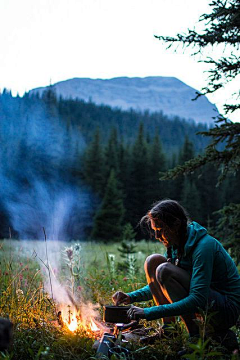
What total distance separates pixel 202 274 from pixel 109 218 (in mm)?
26168

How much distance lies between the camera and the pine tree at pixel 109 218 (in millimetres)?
27625

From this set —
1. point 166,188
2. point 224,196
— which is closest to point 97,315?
point 166,188

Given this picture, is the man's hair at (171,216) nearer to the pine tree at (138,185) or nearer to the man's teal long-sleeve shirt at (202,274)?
the man's teal long-sleeve shirt at (202,274)

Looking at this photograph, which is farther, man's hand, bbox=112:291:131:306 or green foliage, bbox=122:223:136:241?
green foliage, bbox=122:223:136:241

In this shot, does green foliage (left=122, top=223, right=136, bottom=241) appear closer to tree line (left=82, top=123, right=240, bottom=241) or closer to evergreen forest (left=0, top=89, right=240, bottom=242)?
evergreen forest (left=0, top=89, right=240, bottom=242)

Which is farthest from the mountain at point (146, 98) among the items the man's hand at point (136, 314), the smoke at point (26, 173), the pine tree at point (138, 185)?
the man's hand at point (136, 314)

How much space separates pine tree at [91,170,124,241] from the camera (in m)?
27.6

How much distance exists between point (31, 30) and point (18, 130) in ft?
10.8

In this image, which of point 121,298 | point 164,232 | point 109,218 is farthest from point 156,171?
point 164,232

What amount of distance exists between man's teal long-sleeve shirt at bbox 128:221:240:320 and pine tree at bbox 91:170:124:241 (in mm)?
23529

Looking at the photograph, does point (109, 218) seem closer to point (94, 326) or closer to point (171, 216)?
point (94, 326)

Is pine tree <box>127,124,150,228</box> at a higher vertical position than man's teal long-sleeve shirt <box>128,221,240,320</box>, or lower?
lower

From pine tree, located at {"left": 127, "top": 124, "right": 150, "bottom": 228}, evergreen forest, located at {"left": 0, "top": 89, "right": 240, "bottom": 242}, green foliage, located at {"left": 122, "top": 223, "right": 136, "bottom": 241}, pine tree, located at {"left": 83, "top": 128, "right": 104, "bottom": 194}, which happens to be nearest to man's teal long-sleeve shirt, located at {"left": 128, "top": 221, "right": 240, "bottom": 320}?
evergreen forest, located at {"left": 0, "top": 89, "right": 240, "bottom": 242}

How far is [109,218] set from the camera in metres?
29.1
